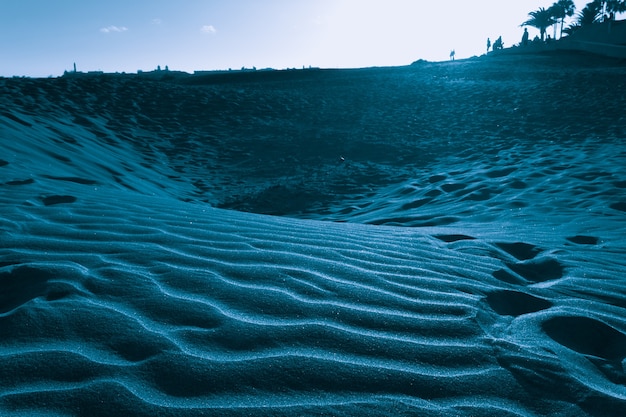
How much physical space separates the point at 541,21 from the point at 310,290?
51.3 m

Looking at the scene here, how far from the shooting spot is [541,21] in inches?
1799

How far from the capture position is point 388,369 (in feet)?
5.47

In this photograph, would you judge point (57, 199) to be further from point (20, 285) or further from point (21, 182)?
point (20, 285)

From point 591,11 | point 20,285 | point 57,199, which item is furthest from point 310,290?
point 591,11

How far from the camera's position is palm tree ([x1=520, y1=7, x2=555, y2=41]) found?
149 ft

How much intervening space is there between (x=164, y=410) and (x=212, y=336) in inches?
17.2

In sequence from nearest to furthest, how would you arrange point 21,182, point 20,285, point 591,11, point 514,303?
point 20,285 < point 514,303 < point 21,182 < point 591,11

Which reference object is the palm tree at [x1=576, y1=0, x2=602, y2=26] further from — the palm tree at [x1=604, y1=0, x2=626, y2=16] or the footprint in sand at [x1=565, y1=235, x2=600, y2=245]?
the footprint in sand at [x1=565, y1=235, x2=600, y2=245]

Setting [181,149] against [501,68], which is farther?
[501,68]

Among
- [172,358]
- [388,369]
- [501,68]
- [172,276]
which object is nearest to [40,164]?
[172,276]

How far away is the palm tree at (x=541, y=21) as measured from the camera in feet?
149

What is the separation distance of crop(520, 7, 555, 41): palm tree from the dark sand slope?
44.4 metres

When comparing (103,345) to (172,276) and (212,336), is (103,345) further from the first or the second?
(172,276)

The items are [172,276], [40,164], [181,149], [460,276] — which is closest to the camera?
[172,276]
